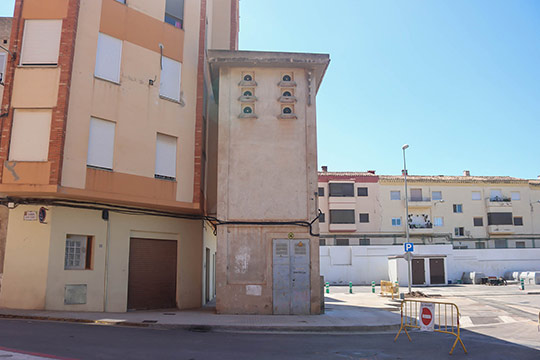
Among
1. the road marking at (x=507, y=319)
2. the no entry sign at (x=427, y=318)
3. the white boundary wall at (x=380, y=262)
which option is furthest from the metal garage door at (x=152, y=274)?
the white boundary wall at (x=380, y=262)

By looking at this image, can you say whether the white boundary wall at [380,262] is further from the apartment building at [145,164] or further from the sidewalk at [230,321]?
the sidewalk at [230,321]

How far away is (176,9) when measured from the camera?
18156mm

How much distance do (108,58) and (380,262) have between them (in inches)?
1484

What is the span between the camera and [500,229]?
56.2 meters

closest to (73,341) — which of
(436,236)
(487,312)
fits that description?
(487,312)

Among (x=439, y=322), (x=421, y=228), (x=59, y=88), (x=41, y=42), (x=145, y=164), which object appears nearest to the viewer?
(x=439, y=322)

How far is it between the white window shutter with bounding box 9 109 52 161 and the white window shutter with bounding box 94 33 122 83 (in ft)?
7.64

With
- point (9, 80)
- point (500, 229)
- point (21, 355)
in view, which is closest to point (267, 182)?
point (9, 80)

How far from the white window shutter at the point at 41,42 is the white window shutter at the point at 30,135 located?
180cm

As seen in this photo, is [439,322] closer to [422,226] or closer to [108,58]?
[108,58]

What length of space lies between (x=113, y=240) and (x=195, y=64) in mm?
7609

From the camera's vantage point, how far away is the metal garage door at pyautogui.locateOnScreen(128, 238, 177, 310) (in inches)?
654

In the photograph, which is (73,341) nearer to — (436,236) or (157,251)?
(157,251)

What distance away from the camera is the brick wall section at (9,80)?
14133 millimetres
